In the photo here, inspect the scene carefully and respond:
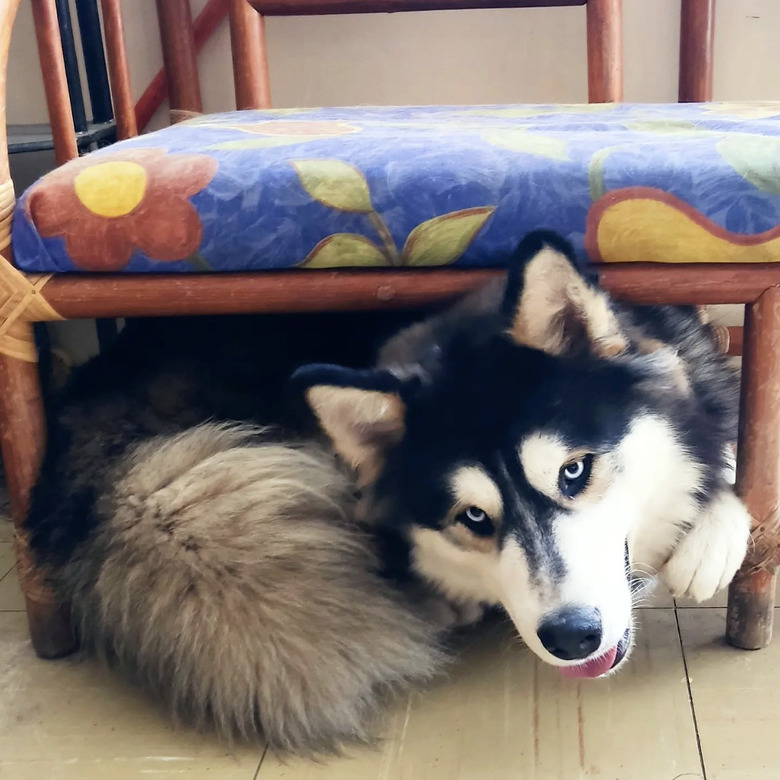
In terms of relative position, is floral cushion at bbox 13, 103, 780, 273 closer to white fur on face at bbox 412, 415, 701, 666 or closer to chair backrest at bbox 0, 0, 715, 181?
white fur on face at bbox 412, 415, 701, 666

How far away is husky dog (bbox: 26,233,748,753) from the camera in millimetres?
928

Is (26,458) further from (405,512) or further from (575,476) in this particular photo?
(575,476)

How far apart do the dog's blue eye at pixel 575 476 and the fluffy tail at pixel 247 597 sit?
0.27 metres

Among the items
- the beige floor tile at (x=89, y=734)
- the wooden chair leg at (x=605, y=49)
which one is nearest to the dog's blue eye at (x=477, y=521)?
the beige floor tile at (x=89, y=734)

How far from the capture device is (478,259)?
102 cm

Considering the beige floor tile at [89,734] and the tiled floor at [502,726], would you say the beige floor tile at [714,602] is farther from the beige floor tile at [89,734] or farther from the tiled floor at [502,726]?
the beige floor tile at [89,734]

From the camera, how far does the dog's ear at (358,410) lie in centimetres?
92

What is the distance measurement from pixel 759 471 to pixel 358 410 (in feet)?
1.62

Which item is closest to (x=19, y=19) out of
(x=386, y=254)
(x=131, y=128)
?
(x=131, y=128)

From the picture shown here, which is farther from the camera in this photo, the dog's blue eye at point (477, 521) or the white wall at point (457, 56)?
the white wall at point (457, 56)

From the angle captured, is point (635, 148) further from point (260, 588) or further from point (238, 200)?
point (260, 588)

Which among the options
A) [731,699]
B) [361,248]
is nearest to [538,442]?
[361,248]

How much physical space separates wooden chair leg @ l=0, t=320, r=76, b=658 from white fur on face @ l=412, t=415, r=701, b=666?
1.67ft

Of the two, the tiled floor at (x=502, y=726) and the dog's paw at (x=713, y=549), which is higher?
the dog's paw at (x=713, y=549)
